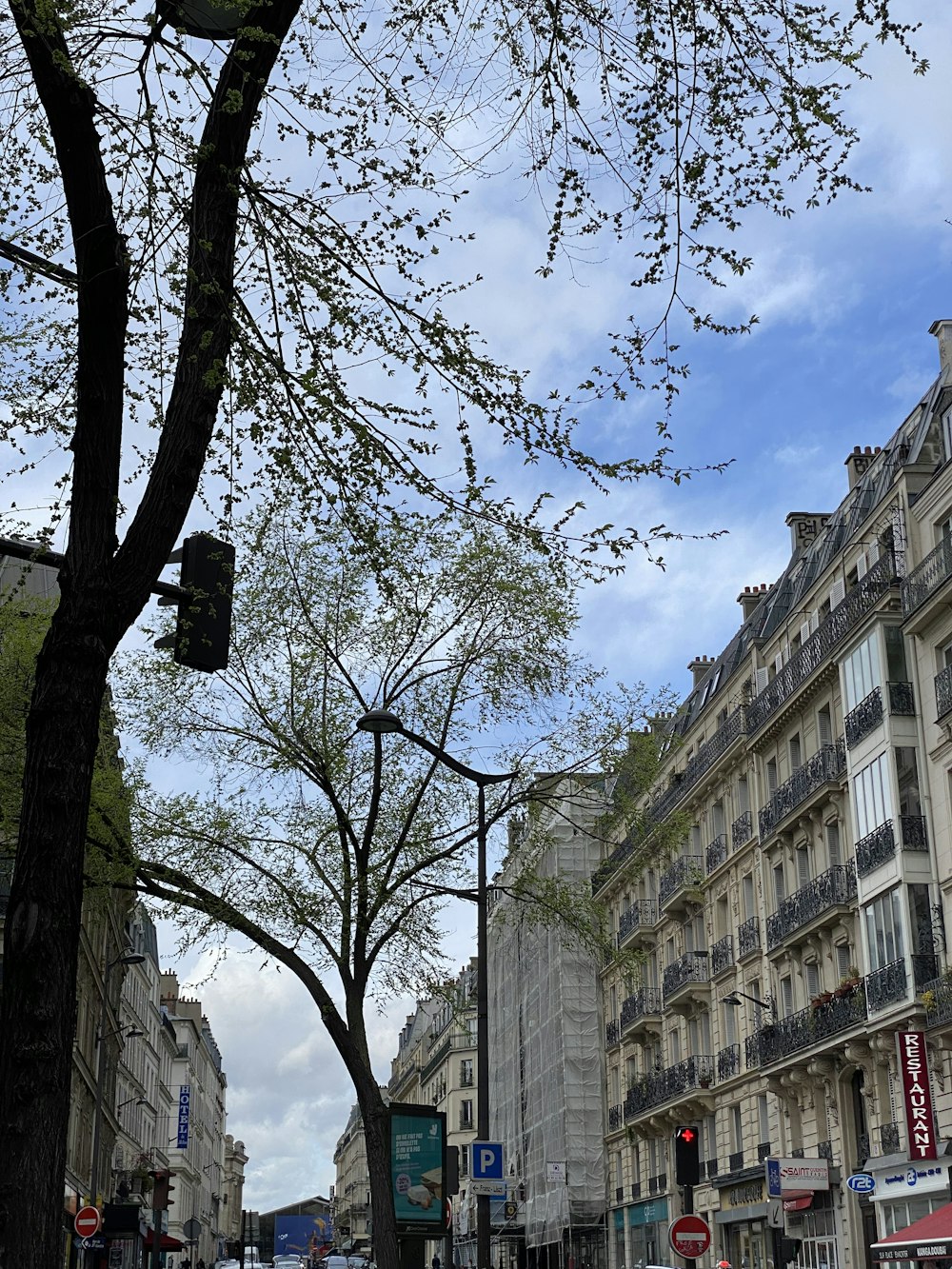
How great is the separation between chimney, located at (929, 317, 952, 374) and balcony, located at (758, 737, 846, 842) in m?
8.86

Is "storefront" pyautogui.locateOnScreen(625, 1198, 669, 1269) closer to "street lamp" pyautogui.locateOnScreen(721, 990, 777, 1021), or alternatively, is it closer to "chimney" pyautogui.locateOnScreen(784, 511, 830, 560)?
"street lamp" pyautogui.locateOnScreen(721, 990, 777, 1021)

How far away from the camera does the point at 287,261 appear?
28.9 ft

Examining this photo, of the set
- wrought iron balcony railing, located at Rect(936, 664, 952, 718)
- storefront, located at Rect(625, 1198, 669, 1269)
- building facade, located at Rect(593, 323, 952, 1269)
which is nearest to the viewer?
wrought iron balcony railing, located at Rect(936, 664, 952, 718)

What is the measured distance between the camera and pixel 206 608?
7938 millimetres

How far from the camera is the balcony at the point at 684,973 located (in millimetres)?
46781

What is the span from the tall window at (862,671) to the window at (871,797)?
160cm

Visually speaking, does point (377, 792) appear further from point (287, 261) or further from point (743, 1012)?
point (743, 1012)

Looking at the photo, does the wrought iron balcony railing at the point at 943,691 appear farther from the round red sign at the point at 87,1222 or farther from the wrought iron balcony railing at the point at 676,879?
the round red sign at the point at 87,1222

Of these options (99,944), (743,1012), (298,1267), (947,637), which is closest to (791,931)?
(743,1012)

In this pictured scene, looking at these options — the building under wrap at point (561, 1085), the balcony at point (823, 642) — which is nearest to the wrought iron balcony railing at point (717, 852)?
the balcony at point (823, 642)

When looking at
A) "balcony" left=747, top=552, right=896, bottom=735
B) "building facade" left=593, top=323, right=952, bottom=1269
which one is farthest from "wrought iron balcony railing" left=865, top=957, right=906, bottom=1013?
"balcony" left=747, top=552, right=896, bottom=735

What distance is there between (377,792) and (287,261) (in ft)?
44.1

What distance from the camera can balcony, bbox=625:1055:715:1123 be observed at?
46.3m

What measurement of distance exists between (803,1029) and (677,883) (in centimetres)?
1337
